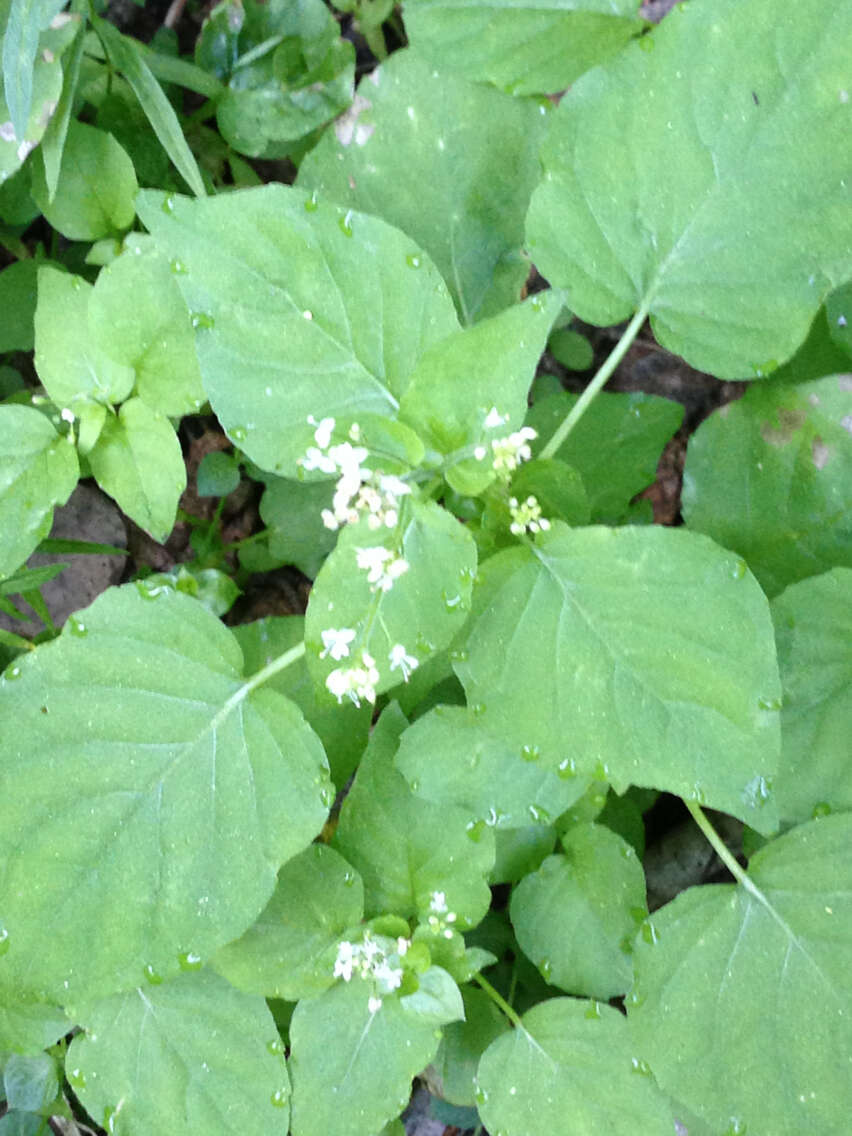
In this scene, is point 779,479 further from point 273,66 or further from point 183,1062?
point 183,1062

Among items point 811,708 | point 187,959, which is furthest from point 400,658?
point 811,708

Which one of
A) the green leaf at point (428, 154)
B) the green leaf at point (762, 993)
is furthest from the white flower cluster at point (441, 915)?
the green leaf at point (428, 154)

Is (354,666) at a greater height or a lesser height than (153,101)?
lesser

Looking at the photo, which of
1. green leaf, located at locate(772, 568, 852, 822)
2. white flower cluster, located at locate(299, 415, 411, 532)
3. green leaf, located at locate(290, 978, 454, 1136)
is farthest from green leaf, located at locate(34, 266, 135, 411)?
green leaf, located at locate(772, 568, 852, 822)

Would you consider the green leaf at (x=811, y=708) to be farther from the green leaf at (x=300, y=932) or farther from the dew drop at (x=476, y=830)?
the green leaf at (x=300, y=932)

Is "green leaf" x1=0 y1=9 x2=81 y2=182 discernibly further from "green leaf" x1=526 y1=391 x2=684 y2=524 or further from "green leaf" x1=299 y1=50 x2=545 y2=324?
"green leaf" x1=526 y1=391 x2=684 y2=524
